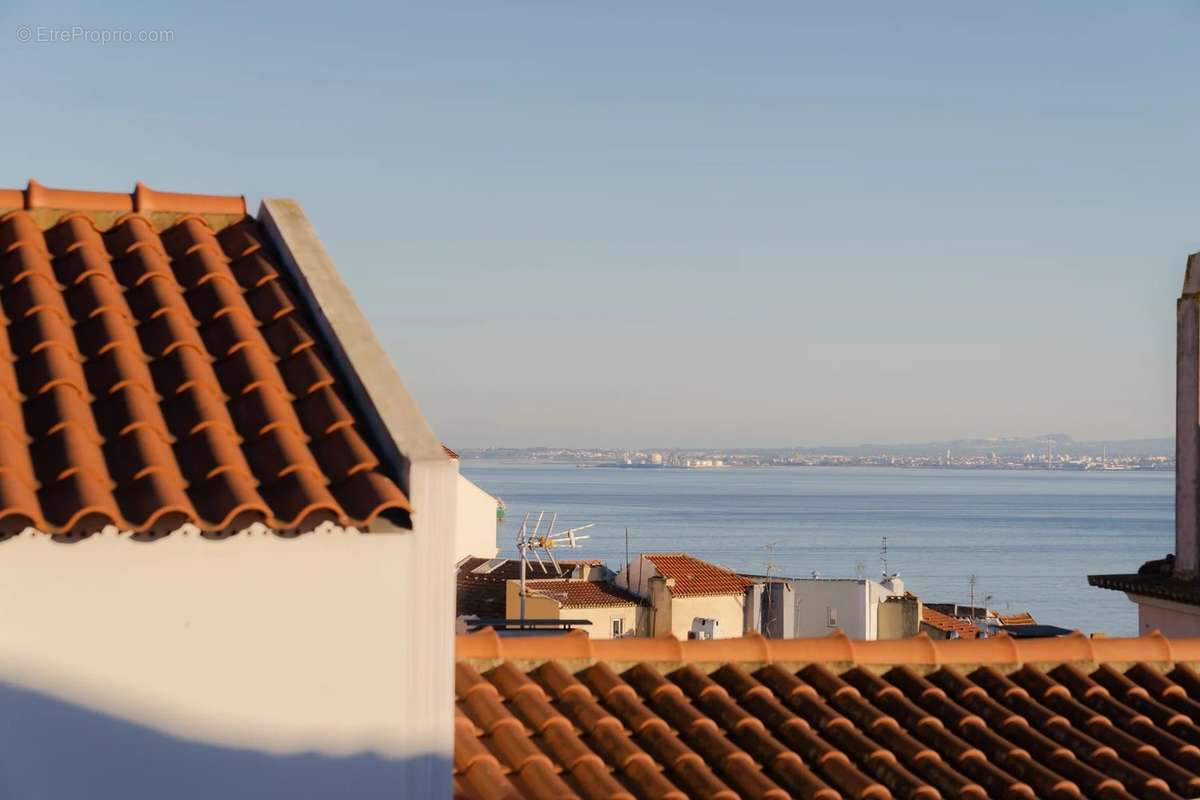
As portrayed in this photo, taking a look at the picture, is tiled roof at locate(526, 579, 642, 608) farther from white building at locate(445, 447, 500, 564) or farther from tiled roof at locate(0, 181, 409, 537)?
tiled roof at locate(0, 181, 409, 537)

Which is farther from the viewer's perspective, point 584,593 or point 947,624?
point 584,593

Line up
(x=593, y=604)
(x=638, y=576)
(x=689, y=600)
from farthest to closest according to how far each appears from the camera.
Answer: (x=638, y=576) < (x=689, y=600) < (x=593, y=604)

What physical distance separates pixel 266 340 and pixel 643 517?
176724mm

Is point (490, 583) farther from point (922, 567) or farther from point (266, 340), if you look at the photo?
Answer: point (922, 567)

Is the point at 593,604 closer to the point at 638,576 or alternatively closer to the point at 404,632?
the point at 638,576

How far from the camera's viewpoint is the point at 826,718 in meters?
6.58

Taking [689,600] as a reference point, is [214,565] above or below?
above

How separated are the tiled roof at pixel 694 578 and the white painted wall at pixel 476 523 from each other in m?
6.56

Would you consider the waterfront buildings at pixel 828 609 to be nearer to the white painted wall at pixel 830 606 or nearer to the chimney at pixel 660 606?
the white painted wall at pixel 830 606

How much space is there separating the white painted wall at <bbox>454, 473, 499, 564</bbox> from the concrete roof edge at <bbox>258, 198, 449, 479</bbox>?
141 ft

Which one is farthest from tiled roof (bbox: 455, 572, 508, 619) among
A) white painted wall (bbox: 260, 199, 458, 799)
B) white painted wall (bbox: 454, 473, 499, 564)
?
white painted wall (bbox: 260, 199, 458, 799)

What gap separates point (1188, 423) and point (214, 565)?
780 centimetres

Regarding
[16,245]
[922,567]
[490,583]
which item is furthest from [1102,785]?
[922,567]

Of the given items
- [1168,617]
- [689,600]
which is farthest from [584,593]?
[1168,617]
